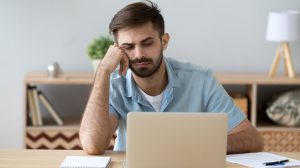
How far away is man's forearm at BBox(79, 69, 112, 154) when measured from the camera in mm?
2222

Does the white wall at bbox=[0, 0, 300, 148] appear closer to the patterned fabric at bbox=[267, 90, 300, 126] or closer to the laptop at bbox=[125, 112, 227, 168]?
the patterned fabric at bbox=[267, 90, 300, 126]

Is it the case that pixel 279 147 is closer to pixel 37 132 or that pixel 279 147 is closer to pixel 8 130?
pixel 37 132

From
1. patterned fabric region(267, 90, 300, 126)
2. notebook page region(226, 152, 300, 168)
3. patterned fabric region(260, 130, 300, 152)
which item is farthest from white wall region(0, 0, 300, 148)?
notebook page region(226, 152, 300, 168)

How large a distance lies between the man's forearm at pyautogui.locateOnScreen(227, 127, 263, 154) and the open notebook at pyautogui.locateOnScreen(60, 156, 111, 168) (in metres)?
0.47

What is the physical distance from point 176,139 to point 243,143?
53 cm

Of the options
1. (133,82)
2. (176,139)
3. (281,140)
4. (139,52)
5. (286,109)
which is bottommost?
(281,140)

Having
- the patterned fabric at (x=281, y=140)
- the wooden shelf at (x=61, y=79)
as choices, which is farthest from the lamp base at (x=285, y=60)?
the wooden shelf at (x=61, y=79)

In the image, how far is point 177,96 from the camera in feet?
8.05

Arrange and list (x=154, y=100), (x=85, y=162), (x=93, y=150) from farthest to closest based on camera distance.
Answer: (x=154, y=100), (x=93, y=150), (x=85, y=162)

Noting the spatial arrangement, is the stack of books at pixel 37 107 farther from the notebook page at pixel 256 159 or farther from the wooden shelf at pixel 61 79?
the notebook page at pixel 256 159

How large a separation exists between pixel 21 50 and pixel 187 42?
3.70 ft

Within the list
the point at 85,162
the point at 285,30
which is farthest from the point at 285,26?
the point at 85,162

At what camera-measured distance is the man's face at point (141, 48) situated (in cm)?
232

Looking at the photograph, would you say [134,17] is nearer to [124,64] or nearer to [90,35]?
[124,64]
